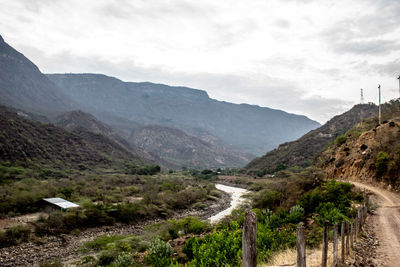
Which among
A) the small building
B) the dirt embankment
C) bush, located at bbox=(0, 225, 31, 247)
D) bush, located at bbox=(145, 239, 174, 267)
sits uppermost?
bush, located at bbox=(145, 239, 174, 267)

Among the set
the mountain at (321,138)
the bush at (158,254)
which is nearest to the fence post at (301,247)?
the bush at (158,254)

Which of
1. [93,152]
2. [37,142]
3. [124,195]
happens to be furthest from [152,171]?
[124,195]

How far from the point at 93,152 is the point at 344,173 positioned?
72240 mm

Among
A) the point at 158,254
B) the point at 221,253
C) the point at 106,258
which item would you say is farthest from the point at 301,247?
the point at 106,258

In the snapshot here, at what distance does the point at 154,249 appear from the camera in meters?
14.4

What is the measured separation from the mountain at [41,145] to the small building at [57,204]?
87.1 feet

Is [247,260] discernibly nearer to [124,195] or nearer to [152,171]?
[124,195]

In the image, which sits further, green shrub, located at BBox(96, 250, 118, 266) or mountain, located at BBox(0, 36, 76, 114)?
mountain, located at BBox(0, 36, 76, 114)

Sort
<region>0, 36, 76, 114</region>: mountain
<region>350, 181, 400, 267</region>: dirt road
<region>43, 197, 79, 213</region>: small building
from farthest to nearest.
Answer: <region>0, 36, 76, 114</region>: mountain → <region>43, 197, 79, 213</region>: small building → <region>350, 181, 400, 267</region>: dirt road

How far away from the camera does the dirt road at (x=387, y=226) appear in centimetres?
914

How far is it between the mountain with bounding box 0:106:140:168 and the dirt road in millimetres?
60248

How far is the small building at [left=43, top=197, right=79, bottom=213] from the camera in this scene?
3152 centimetres

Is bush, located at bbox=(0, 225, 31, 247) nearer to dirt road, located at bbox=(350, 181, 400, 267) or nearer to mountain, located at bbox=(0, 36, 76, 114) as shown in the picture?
dirt road, located at bbox=(350, 181, 400, 267)

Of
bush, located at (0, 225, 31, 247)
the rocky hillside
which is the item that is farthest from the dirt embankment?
the rocky hillside
